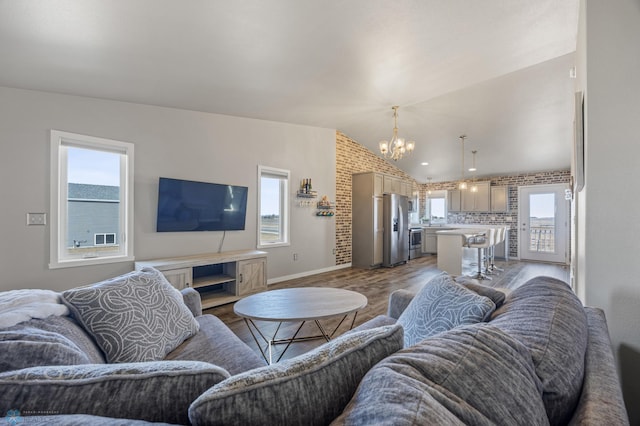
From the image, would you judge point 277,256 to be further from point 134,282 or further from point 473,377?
point 473,377

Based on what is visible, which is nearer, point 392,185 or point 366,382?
point 366,382

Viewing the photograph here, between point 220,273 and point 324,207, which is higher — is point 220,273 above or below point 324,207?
below

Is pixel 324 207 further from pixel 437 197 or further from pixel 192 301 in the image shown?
pixel 437 197

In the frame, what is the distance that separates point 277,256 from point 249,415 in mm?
4393

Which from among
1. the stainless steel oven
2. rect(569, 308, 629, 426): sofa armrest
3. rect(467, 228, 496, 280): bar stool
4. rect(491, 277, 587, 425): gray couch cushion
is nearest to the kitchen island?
rect(467, 228, 496, 280): bar stool

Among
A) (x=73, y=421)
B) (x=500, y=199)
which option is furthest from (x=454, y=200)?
(x=73, y=421)

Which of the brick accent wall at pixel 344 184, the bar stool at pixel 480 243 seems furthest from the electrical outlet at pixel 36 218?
the bar stool at pixel 480 243

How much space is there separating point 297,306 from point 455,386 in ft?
5.40

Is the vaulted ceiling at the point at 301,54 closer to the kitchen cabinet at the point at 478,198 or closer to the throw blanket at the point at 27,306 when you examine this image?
the throw blanket at the point at 27,306

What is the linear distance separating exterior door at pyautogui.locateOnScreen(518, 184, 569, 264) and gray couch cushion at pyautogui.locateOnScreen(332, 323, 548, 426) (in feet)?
26.3

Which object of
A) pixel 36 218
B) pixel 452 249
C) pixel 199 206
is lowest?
pixel 452 249

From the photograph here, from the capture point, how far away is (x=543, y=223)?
6984 mm

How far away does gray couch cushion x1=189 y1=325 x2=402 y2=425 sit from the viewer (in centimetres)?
53

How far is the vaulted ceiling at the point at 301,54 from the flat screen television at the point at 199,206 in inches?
43.2
